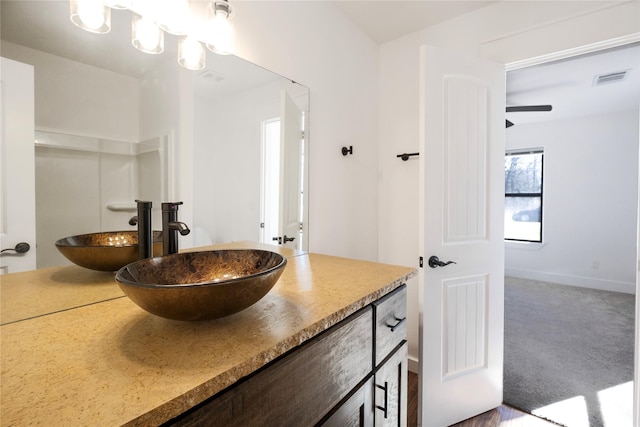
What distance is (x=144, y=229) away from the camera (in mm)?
895

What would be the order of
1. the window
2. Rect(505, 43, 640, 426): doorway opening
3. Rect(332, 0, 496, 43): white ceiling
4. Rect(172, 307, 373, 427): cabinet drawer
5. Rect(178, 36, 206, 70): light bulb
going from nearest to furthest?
Rect(172, 307, 373, 427): cabinet drawer → Rect(178, 36, 206, 70): light bulb → Rect(332, 0, 496, 43): white ceiling → Rect(505, 43, 640, 426): doorway opening → the window

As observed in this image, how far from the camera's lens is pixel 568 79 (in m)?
2.92

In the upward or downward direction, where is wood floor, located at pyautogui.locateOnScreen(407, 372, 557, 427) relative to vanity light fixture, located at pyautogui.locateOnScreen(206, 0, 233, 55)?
downward

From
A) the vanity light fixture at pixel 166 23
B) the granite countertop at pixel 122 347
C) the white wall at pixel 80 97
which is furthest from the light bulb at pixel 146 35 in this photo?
the granite countertop at pixel 122 347

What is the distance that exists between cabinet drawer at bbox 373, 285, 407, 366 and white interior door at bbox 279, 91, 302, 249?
72 centimetres

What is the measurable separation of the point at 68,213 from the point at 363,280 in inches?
34.9

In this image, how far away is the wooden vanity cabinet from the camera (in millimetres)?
510

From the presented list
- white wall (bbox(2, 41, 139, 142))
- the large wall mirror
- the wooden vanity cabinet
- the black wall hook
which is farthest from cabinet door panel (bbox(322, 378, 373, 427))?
the black wall hook

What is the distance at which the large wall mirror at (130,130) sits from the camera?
2.46 feet

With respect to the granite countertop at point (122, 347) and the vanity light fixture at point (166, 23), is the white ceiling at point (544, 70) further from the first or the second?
the granite countertop at point (122, 347)

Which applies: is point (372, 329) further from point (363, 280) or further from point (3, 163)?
point (3, 163)

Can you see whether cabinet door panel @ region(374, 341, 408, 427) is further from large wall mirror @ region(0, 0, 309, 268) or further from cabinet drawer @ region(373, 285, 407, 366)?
large wall mirror @ region(0, 0, 309, 268)

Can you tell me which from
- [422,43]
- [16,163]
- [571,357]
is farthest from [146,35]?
[571,357]

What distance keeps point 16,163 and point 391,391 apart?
1.25 meters
